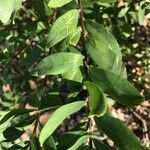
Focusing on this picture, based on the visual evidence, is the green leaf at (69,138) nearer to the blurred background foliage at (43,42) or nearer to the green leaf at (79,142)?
the green leaf at (79,142)

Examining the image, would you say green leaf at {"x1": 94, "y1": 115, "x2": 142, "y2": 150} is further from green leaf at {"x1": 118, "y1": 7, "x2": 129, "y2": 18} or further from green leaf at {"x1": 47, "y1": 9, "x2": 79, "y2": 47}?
green leaf at {"x1": 118, "y1": 7, "x2": 129, "y2": 18}

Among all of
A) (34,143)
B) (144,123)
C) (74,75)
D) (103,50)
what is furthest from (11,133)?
(144,123)

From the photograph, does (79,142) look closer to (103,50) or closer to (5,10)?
(103,50)

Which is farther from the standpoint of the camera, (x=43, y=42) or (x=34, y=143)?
(x=43, y=42)

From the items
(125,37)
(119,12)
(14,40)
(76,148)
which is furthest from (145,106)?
(76,148)

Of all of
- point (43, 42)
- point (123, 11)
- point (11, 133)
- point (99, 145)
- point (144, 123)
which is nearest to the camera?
point (99, 145)

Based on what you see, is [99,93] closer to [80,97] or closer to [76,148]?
[76,148]

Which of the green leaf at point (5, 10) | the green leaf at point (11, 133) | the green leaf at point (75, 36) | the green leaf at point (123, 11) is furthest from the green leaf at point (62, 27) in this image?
the green leaf at point (123, 11)
